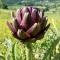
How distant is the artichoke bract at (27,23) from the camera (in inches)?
42.1

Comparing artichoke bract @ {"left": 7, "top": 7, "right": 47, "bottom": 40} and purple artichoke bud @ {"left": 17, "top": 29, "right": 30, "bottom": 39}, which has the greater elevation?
artichoke bract @ {"left": 7, "top": 7, "right": 47, "bottom": 40}

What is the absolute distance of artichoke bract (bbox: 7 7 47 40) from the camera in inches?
42.1

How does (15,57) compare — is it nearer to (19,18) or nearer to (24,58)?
(24,58)

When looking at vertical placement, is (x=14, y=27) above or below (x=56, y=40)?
above

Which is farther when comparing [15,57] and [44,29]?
[15,57]

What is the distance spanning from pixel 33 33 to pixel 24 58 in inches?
11.8

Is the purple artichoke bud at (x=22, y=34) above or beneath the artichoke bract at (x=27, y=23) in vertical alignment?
beneath

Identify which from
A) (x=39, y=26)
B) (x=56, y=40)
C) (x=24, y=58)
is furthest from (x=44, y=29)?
(x=24, y=58)

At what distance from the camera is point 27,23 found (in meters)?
1.08

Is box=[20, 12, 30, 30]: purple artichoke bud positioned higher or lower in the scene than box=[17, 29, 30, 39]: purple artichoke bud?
higher

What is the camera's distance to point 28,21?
1080 mm

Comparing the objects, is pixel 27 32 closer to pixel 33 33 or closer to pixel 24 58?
pixel 33 33

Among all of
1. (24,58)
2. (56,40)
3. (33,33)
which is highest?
(33,33)

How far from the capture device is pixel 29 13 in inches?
43.2
